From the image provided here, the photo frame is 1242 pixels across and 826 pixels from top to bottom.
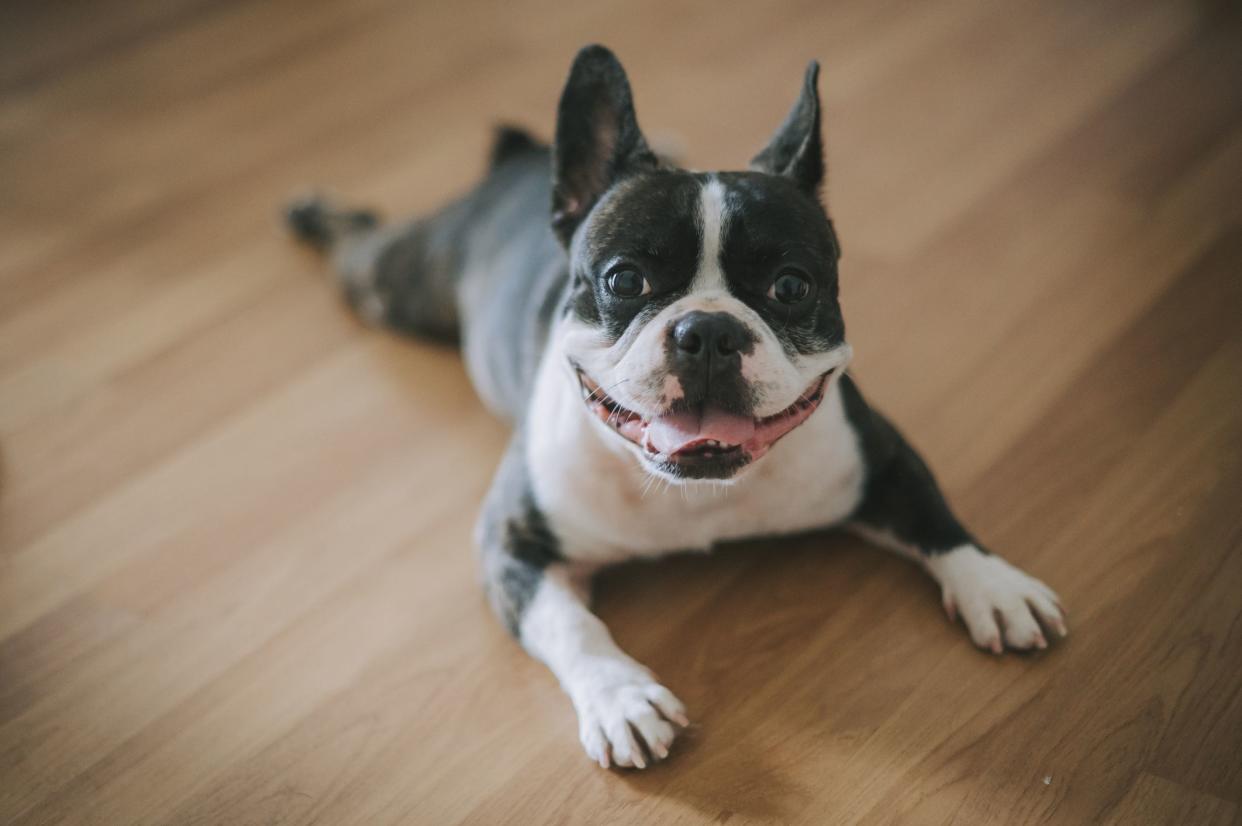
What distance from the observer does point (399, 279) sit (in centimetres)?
355

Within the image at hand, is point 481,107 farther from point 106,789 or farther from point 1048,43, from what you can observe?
point 106,789

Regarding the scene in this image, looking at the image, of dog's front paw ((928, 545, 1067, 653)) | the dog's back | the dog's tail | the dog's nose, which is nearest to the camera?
the dog's nose

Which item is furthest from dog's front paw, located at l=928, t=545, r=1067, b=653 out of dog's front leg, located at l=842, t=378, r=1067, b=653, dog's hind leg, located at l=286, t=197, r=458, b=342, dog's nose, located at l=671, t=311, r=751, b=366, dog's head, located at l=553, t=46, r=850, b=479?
dog's hind leg, located at l=286, t=197, r=458, b=342

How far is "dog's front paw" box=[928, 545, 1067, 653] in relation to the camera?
2.25m

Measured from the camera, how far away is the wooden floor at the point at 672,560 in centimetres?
215

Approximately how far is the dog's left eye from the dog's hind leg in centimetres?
152

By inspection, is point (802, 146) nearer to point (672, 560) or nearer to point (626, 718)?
point (672, 560)

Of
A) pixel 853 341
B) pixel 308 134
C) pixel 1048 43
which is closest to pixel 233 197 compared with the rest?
pixel 308 134

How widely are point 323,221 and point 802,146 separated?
2.28 meters

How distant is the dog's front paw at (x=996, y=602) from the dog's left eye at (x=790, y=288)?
2.26 feet

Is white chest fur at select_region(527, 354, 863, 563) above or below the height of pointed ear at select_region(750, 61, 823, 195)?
below

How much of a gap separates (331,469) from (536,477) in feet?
2.93

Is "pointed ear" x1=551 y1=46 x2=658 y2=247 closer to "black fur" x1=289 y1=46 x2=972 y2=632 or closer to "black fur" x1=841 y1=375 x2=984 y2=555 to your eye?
"black fur" x1=289 y1=46 x2=972 y2=632

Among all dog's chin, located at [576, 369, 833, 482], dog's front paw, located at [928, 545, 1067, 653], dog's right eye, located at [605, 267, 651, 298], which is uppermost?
dog's right eye, located at [605, 267, 651, 298]
